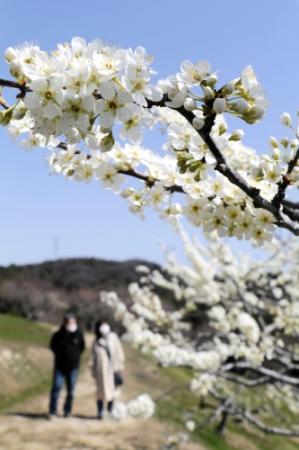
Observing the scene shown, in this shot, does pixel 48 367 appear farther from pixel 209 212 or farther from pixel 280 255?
pixel 209 212

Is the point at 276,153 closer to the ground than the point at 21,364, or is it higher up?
higher up

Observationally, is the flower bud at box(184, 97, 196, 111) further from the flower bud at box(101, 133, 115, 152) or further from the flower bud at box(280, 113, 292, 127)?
the flower bud at box(280, 113, 292, 127)

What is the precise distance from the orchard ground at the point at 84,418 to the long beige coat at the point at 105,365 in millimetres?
728

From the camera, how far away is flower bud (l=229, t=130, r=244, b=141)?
222 centimetres

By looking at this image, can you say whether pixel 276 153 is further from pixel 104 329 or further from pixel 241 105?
pixel 104 329

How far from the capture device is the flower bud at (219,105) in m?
1.81

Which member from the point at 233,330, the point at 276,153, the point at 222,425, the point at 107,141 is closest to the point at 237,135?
the point at 276,153

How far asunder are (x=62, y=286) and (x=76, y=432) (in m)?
26.6

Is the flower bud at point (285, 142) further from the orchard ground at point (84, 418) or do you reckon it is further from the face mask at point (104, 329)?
the face mask at point (104, 329)

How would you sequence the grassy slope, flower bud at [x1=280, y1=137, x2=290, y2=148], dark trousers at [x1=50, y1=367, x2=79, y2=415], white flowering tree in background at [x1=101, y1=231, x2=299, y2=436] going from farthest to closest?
1. the grassy slope
2. dark trousers at [x1=50, y1=367, x2=79, y2=415]
3. white flowering tree in background at [x1=101, y1=231, x2=299, y2=436]
4. flower bud at [x1=280, y1=137, x2=290, y2=148]

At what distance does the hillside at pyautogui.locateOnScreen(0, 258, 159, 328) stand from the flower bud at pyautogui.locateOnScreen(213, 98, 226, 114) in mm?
25773

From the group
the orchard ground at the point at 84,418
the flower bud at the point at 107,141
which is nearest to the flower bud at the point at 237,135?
the flower bud at the point at 107,141

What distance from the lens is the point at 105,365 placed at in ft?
37.4

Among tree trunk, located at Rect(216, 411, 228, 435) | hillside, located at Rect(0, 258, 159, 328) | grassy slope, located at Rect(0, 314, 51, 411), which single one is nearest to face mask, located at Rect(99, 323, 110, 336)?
grassy slope, located at Rect(0, 314, 51, 411)
